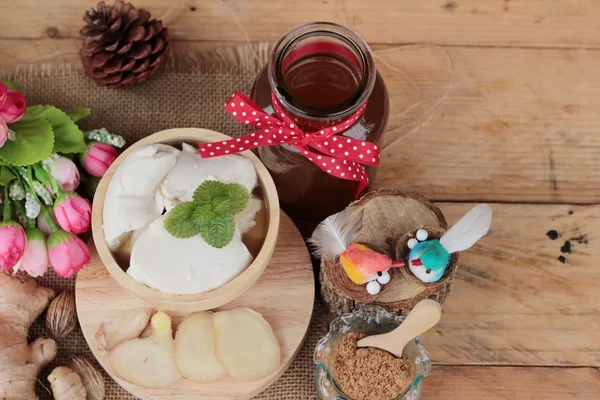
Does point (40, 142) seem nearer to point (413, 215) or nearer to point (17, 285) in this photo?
point (17, 285)

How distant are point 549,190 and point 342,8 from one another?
0.48 metres

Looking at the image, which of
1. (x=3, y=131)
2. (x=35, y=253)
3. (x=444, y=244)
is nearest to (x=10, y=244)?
(x=35, y=253)

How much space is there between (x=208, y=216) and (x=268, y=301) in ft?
0.73

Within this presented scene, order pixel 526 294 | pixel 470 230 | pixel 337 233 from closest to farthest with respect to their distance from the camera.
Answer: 1. pixel 470 230
2. pixel 337 233
3. pixel 526 294

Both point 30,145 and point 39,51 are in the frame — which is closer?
point 30,145

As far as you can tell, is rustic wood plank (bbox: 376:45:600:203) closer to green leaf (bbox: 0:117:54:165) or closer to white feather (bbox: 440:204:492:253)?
white feather (bbox: 440:204:492:253)

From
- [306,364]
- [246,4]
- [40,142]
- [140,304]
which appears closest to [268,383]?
[306,364]

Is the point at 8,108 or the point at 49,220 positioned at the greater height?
the point at 8,108

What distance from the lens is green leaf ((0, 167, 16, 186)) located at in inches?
41.2

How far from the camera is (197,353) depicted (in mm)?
1045

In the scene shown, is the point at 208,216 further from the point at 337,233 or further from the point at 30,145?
the point at 30,145

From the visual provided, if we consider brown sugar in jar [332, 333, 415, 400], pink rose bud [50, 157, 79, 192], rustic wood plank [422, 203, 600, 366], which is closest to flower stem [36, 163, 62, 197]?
pink rose bud [50, 157, 79, 192]

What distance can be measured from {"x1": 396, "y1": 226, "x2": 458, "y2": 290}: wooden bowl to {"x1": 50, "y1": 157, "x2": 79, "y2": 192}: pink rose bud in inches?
19.1

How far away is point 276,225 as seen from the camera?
0.99m
